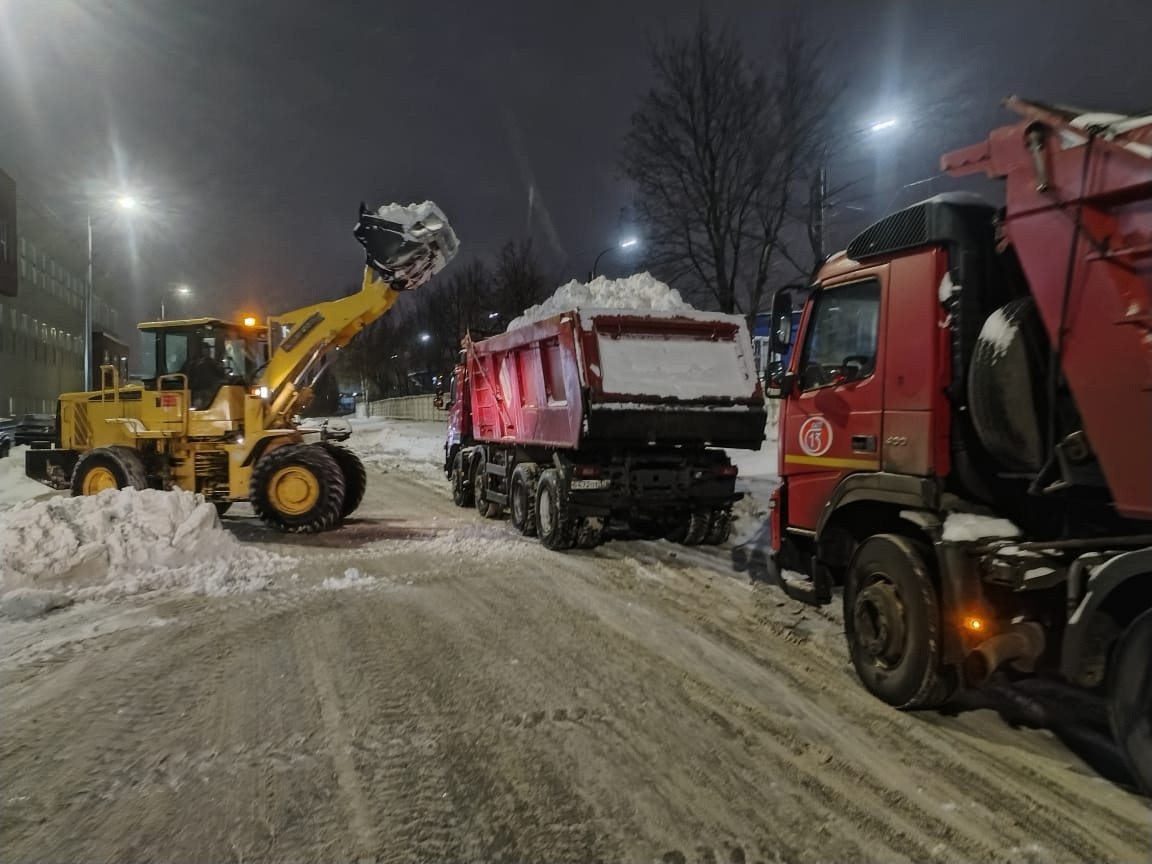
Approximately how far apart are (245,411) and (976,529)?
10151mm

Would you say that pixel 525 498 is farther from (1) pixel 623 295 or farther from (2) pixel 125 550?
(1) pixel 623 295

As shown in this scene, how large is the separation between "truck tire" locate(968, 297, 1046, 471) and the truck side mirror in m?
1.66

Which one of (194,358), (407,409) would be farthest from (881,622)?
(407,409)

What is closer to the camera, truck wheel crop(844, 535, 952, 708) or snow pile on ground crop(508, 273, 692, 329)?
truck wheel crop(844, 535, 952, 708)

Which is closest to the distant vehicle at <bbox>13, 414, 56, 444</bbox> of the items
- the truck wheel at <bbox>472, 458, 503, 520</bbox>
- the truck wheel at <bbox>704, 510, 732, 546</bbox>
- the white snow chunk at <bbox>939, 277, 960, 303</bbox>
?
the truck wheel at <bbox>472, 458, 503, 520</bbox>

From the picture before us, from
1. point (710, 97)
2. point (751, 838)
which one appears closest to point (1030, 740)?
point (751, 838)

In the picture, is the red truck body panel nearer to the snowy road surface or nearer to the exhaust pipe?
the exhaust pipe

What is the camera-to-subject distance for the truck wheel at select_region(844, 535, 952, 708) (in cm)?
438

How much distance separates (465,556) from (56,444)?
27.0ft

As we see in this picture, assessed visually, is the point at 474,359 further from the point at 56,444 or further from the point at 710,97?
the point at 710,97

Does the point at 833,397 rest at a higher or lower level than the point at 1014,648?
higher

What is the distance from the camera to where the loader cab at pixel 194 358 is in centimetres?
1156

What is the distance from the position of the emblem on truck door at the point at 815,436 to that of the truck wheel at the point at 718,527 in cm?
406

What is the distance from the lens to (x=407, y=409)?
52.7m
